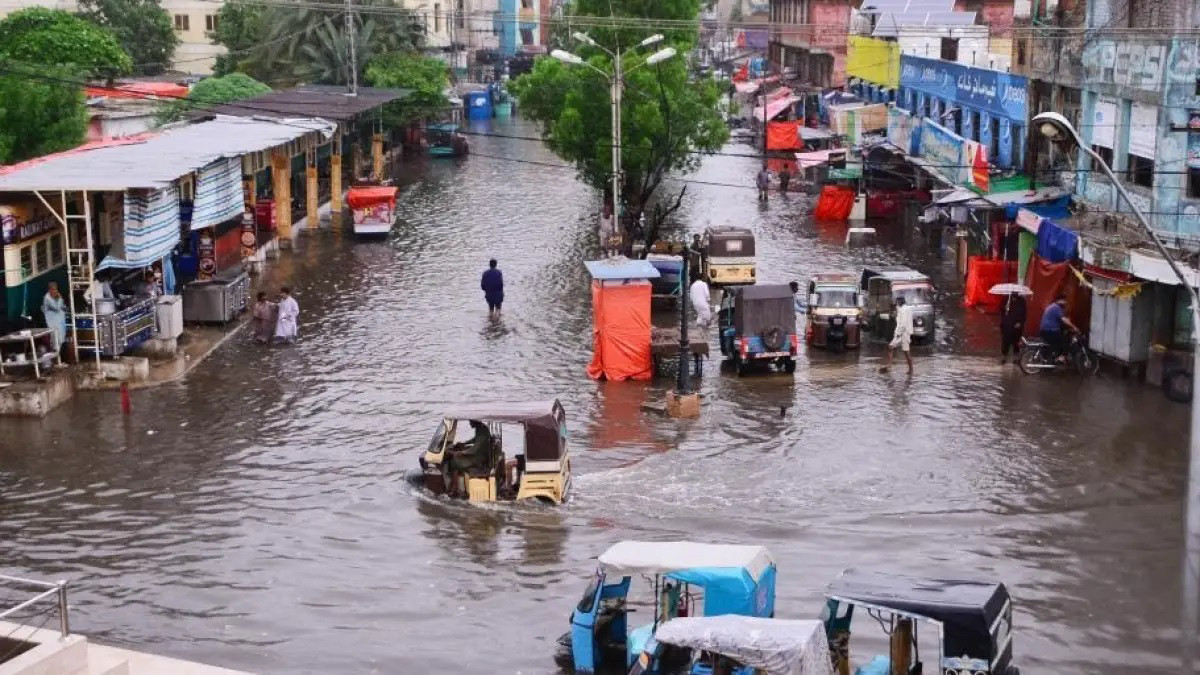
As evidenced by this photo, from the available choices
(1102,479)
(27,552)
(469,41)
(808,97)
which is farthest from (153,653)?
(469,41)

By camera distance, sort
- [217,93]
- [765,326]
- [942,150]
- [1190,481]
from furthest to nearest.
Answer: [217,93]
[942,150]
[765,326]
[1190,481]

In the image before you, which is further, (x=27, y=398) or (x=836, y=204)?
(x=836, y=204)

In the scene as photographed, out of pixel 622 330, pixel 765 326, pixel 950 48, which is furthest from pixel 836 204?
pixel 622 330

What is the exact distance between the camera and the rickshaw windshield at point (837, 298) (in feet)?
96.3

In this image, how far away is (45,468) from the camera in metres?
21.7

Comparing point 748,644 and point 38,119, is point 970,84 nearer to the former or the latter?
point 38,119

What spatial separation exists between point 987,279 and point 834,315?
542 centimetres

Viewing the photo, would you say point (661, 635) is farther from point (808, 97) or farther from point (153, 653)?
point (808, 97)

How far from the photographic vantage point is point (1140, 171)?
27.1m

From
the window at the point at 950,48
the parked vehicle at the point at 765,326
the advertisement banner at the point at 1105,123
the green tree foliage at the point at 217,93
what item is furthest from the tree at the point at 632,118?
the parked vehicle at the point at 765,326

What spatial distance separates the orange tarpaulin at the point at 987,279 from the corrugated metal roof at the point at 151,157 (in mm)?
15375

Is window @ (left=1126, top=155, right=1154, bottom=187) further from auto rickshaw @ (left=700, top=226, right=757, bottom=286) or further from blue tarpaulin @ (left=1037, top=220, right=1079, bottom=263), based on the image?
auto rickshaw @ (left=700, top=226, right=757, bottom=286)

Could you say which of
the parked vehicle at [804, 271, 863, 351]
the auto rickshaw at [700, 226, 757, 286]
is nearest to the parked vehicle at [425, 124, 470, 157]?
the auto rickshaw at [700, 226, 757, 286]

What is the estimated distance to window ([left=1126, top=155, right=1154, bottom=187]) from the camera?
2675 cm
